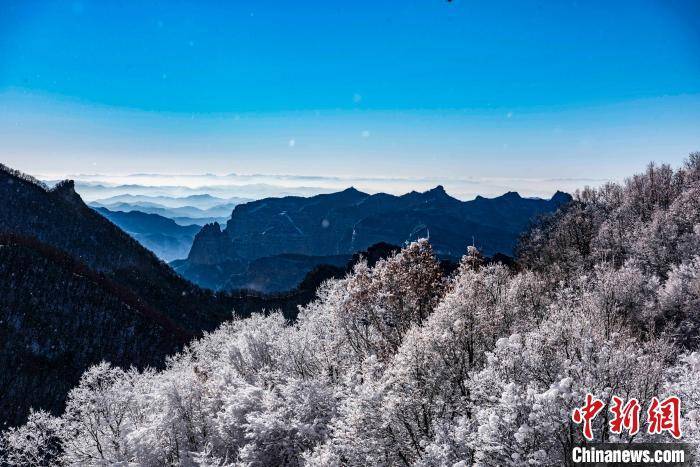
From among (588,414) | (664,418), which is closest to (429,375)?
(588,414)

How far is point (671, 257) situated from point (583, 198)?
59.2 meters

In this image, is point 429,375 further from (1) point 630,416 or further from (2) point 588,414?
(1) point 630,416

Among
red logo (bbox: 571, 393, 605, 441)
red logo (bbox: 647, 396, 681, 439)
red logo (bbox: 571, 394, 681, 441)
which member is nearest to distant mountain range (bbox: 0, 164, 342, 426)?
red logo (bbox: 571, 393, 605, 441)

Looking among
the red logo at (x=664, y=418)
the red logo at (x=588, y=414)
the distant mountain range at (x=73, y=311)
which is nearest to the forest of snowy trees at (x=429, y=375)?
the red logo at (x=588, y=414)

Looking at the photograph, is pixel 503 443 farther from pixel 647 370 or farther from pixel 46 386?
pixel 46 386

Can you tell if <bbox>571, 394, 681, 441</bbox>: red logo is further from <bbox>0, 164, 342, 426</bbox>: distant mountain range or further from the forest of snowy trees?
<bbox>0, 164, 342, 426</bbox>: distant mountain range

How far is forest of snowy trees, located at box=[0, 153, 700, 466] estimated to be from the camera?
22562 mm

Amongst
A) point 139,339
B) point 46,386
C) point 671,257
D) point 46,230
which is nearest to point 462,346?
point 671,257

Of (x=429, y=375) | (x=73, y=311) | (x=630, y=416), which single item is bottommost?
(x=73, y=311)

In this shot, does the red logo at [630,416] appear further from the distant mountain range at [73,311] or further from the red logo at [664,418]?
the distant mountain range at [73,311]

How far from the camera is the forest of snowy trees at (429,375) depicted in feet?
74.0

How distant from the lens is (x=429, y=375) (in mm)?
29375

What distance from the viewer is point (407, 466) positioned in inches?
1029

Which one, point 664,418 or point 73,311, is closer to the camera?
point 664,418
